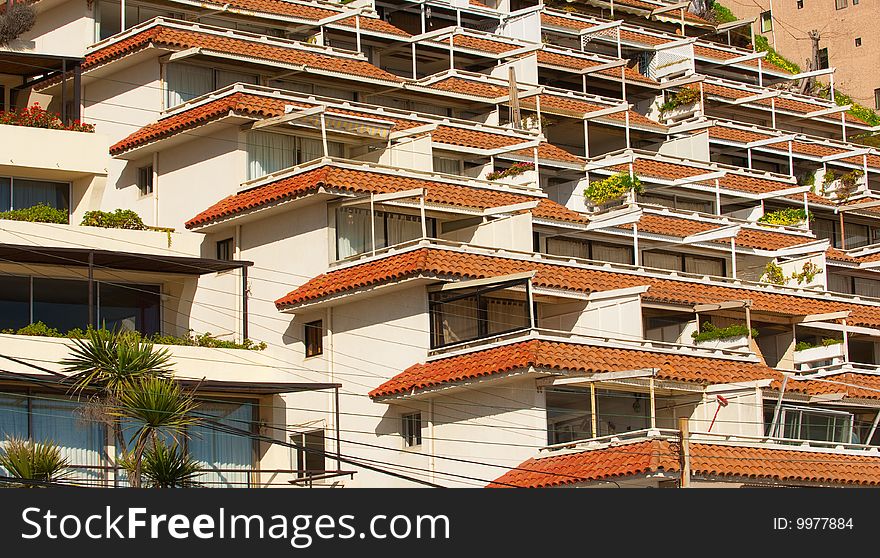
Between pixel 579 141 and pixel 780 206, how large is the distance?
33.0 feet

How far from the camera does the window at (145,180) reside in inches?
2633

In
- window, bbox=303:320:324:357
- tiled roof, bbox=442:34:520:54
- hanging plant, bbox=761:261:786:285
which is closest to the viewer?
window, bbox=303:320:324:357

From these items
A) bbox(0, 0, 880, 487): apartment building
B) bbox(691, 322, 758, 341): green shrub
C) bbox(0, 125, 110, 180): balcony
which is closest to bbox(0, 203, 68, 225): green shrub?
bbox(0, 0, 880, 487): apartment building

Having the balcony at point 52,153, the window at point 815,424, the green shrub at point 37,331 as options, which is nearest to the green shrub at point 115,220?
the balcony at point 52,153

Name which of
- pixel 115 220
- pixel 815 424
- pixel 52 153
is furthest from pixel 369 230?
pixel 815 424

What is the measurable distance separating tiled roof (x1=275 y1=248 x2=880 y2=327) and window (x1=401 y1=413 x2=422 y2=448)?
4.33 m

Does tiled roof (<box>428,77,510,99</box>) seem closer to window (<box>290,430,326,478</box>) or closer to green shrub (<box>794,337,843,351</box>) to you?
green shrub (<box>794,337,843,351</box>)

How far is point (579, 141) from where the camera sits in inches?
3393

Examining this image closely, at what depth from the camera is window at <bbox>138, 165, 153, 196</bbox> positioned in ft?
219

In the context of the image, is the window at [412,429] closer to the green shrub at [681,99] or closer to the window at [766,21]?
the green shrub at [681,99]

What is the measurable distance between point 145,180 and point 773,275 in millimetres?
25589

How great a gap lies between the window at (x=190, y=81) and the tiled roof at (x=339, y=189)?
5.61 m

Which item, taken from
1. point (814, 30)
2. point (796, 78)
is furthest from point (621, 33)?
point (814, 30)

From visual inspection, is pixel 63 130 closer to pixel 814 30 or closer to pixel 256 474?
pixel 256 474
